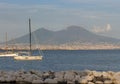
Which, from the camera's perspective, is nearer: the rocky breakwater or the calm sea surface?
the rocky breakwater

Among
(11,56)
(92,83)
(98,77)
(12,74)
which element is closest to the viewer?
(92,83)

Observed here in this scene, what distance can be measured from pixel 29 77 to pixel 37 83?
0.96 meters

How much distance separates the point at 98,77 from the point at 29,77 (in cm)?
352

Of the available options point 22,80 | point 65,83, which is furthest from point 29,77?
point 65,83

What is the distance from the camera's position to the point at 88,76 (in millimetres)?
26328

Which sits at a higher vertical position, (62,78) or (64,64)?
(62,78)

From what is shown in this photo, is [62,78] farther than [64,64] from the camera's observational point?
No

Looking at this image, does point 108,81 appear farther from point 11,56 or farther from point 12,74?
point 11,56

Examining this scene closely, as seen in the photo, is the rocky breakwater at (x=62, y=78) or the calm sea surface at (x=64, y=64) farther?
the calm sea surface at (x=64, y=64)

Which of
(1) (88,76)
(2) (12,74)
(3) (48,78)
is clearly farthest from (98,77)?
(2) (12,74)

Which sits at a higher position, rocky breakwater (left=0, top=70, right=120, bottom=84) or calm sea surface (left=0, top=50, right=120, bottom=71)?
rocky breakwater (left=0, top=70, right=120, bottom=84)

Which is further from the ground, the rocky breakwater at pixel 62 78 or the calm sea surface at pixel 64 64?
the rocky breakwater at pixel 62 78

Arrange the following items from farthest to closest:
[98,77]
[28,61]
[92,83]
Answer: [28,61]
[98,77]
[92,83]

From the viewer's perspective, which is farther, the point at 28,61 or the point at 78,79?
the point at 28,61
